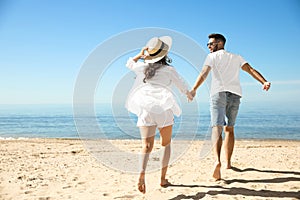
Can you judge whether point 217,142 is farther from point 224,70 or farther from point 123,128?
point 123,128

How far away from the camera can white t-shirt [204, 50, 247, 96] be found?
3652mm

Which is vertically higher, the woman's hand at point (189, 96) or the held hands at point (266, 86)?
the held hands at point (266, 86)

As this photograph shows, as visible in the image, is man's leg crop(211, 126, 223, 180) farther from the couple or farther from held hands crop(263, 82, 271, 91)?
held hands crop(263, 82, 271, 91)

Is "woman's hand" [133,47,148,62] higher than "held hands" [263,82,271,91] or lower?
higher

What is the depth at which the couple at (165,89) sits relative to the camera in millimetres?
3152

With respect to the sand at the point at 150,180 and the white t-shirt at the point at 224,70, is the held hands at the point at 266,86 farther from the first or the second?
the sand at the point at 150,180

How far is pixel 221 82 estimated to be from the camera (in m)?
3.71

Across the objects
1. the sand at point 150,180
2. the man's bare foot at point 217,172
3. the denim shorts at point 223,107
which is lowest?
the sand at point 150,180

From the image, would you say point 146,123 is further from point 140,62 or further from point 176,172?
point 176,172

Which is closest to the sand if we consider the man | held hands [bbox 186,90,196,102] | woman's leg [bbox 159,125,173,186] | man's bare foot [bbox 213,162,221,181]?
man's bare foot [bbox 213,162,221,181]

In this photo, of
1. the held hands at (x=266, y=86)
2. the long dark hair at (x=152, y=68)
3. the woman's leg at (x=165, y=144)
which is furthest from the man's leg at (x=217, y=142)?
the long dark hair at (x=152, y=68)

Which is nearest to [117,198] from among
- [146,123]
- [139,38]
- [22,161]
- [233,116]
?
[146,123]

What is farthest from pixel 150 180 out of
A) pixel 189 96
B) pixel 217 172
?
pixel 189 96

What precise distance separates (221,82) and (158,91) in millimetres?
1027
